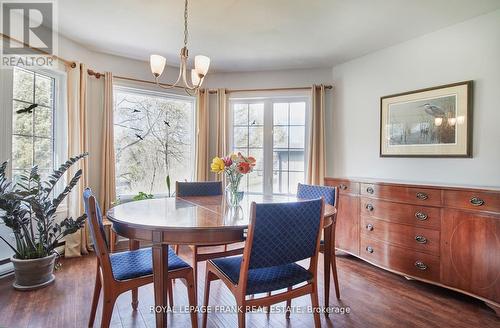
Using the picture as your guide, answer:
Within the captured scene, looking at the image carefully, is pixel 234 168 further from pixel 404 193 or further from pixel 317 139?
pixel 317 139

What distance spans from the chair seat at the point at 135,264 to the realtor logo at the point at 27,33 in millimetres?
2268

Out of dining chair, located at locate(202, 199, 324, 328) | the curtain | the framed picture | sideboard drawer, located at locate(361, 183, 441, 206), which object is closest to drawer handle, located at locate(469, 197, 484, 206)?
sideboard drawer, located at locate(361, 183, 441, 206)

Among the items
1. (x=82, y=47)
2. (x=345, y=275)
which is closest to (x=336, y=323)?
(x=345, y=275)

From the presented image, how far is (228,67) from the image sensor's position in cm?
409

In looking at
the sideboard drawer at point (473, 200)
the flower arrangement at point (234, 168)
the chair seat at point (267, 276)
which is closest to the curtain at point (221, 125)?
the flower arrangement at point (234, 168)

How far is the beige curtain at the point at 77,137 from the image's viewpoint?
3.18 m

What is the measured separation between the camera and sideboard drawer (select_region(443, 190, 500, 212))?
2.10 m

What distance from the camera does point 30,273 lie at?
2.43 meters

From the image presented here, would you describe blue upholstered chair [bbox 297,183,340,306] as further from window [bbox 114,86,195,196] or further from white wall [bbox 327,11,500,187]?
window [bbox 114,86,195,196]

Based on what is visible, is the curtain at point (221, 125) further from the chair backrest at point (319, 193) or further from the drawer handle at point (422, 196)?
the drawer handle at point (422, 196)

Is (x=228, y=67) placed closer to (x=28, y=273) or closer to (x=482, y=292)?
(x=28, y=273)

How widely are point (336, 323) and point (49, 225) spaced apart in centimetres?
260

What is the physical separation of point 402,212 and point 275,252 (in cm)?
173

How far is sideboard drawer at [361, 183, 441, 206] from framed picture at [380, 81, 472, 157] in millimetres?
590
